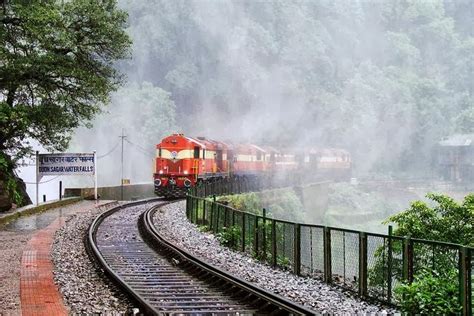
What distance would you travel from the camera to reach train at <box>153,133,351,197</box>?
3116 centimetres

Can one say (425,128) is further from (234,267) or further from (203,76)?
(234,267)

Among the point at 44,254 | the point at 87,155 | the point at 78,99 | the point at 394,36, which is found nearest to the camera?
the point at 44,254

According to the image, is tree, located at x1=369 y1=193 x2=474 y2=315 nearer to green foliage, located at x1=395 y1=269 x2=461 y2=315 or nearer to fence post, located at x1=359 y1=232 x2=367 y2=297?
green foliage, located at x1=395 y1=269 x2=461 y2=315

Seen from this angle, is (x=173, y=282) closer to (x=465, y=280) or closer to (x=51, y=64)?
(x=465, y=280)

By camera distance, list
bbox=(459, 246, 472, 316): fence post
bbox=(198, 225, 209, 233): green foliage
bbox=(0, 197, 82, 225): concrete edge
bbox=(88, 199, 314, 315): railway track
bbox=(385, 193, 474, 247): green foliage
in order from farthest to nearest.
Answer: bbox=(0, 197, 82, 225): concrete edge → bbox=(198, 225, 209, 233): green foliage → bbox=(385, 193, 474, 247): green foliage → bbox=(88, 199, 314, 315): railway track → bbox=(459, 246, 472, 316): fence post

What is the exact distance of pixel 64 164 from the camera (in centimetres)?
2530

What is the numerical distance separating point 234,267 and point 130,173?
171 feet

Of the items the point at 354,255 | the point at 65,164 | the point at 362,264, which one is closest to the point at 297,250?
the point at 354,255

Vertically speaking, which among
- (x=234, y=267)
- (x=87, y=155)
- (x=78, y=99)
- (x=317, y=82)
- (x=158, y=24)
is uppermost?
(x=158, y=24)

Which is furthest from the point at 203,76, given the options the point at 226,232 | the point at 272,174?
the point at 226,232

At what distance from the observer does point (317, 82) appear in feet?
256

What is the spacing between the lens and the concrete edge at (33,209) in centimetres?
1921

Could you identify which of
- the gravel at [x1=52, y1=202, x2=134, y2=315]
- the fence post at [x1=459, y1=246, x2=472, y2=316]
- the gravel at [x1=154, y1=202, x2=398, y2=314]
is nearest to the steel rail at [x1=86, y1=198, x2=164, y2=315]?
the gravel at [x1=52, y1=202, x2=134, y2=315]

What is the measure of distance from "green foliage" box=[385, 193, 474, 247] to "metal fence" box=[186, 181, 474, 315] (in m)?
3.39
